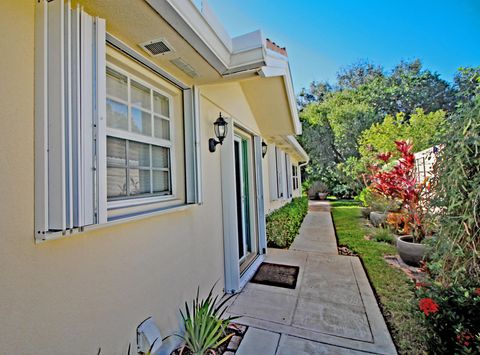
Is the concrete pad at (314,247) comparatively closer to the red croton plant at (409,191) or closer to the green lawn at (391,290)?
the green lawn at (391,290)

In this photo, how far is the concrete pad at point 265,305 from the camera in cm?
321

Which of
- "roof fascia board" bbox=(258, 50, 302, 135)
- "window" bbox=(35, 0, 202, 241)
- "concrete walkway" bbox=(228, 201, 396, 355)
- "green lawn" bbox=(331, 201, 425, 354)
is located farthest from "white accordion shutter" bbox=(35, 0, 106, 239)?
"green lawn" bbox=(331, 201, 425, 354)

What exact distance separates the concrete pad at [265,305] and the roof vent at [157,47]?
3.46 m

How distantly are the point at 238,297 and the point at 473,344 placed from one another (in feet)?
9.01

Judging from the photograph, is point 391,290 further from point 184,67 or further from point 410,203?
point 184,67

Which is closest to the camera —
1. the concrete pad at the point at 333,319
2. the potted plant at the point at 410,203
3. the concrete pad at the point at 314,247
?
the concrete pad at the point at 333,319

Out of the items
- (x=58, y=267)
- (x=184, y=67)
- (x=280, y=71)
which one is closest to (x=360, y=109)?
(x=280, y=71)

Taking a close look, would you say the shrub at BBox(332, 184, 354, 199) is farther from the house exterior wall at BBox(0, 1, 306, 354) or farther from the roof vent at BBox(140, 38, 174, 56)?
the roof vent at BBox(140, 38, 174, 56)

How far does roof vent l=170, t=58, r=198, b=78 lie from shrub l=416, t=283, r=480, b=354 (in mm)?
3454

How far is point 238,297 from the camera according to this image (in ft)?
12.3

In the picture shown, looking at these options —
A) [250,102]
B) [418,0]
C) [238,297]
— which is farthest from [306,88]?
[238,297]

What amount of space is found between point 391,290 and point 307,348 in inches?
82.8

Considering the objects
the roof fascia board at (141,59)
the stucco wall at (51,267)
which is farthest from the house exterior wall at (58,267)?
the roof fascia board at (141,59)

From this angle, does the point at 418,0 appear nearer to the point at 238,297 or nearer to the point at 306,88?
the point at 238,297
